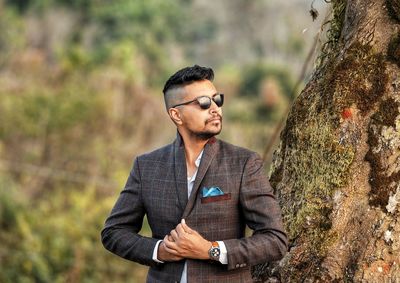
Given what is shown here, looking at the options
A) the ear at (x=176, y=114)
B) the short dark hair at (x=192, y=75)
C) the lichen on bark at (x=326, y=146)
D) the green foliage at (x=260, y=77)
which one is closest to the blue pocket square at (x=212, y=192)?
the ear at (x=176, y=114)

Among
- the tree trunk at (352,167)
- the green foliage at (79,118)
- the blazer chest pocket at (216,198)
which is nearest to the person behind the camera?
the blazer chest pocket at (216,198)

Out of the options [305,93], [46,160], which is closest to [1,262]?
[46,160]

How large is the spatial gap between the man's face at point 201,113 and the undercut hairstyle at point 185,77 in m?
0.02

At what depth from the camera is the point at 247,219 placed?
3.30 metres

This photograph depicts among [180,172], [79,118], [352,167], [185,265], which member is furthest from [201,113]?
[79,118]

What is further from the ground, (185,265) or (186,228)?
(186,228)

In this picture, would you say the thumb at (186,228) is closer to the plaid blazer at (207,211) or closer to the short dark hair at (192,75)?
the plaid blazer at (207,211)

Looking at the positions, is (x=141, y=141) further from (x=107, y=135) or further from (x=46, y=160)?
(x=46, y=160)

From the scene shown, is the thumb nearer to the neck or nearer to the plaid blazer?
the plaid blazer

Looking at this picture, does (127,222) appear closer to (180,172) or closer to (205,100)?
(180,172)

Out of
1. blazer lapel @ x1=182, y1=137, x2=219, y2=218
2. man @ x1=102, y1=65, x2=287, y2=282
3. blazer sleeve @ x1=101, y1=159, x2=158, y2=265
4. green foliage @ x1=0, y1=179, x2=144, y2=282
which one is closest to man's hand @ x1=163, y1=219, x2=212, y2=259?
man @ x1=102, y1=65, x2=287, y2=282

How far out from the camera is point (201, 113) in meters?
3.32

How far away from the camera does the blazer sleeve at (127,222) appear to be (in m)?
3.43

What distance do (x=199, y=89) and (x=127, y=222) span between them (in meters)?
0.62
